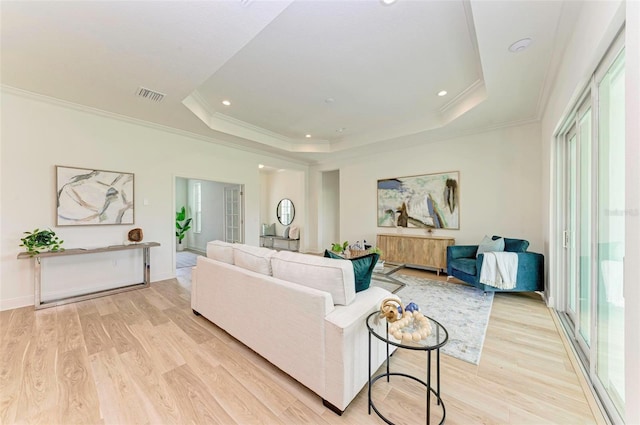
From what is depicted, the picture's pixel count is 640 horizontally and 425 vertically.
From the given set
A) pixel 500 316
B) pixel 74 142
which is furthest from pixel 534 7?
pixel 74 142

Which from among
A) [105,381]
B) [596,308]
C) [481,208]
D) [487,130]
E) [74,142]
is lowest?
[105,381]

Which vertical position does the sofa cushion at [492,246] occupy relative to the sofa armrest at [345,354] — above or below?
above

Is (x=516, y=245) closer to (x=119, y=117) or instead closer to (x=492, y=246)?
(x=492, y=246)

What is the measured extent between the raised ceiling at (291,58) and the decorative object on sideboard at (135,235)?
1824 mm

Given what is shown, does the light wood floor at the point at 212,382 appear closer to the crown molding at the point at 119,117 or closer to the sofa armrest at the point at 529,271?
the sofa armrest at the point at 529,271

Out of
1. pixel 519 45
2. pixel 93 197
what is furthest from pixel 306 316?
pixel 93 197

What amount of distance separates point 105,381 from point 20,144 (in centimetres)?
337

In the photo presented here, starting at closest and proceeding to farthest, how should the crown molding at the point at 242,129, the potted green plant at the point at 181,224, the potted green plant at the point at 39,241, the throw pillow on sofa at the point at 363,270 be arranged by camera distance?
the throw pillow on sofa at the point at 363,270, the potted green plant at the point at 39,241, the crown molding at the point at 242,129, the potted green plant at the point at 181,224

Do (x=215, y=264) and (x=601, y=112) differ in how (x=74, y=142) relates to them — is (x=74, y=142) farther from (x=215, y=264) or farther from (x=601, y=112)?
(x=601, y=112)

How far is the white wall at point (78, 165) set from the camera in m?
2.99

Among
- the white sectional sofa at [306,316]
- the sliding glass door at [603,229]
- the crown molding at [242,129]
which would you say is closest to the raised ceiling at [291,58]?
the crown molding at [242,129]

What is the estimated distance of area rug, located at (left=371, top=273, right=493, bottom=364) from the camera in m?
2.16

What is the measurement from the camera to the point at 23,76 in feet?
8.78

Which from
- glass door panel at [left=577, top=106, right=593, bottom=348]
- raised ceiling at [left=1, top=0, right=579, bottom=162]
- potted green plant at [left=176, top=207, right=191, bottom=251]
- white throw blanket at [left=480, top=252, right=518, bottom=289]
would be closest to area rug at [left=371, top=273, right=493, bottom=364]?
white throw blanket at [left=480, top=252, right=518, bottom=289]
